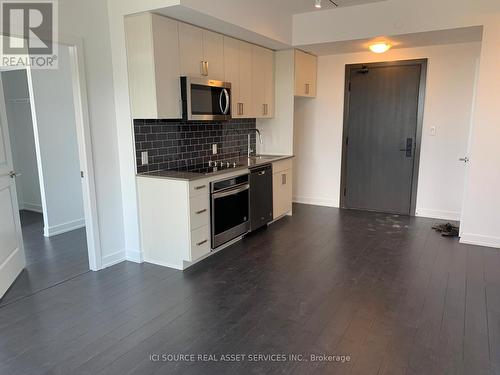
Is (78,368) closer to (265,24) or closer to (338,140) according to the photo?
(265,24)

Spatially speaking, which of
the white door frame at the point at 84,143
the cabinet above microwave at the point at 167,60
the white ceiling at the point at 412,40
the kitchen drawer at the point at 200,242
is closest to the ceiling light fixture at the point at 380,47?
the white ceiling at the point at 412,40

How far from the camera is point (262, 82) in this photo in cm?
502

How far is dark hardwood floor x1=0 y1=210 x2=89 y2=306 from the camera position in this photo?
10.6 feet

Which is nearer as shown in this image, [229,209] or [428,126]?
[229,209]

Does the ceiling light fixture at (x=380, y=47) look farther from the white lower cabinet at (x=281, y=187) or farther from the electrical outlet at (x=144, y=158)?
the electrical outlet at (x=144, y=158)

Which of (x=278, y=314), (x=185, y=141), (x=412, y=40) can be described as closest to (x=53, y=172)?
(x=185, y=141)

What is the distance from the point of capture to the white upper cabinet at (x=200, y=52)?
11.9 ft

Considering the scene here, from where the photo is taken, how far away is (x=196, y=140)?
4.43 metres

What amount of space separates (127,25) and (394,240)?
3.65 metres

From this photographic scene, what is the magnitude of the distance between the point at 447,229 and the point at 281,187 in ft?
7.11

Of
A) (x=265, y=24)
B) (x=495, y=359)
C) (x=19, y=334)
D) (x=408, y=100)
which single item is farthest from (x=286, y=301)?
(x=408, y=100)

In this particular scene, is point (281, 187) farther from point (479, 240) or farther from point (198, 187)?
point (479, 240)

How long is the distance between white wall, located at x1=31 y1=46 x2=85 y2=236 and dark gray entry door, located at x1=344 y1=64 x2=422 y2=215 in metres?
3.97

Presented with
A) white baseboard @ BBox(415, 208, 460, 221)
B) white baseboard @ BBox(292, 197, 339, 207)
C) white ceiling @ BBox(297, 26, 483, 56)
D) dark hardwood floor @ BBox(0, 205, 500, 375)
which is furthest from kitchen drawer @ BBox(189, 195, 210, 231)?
white baseboard @ BBox(415, 208, 460, 221)
